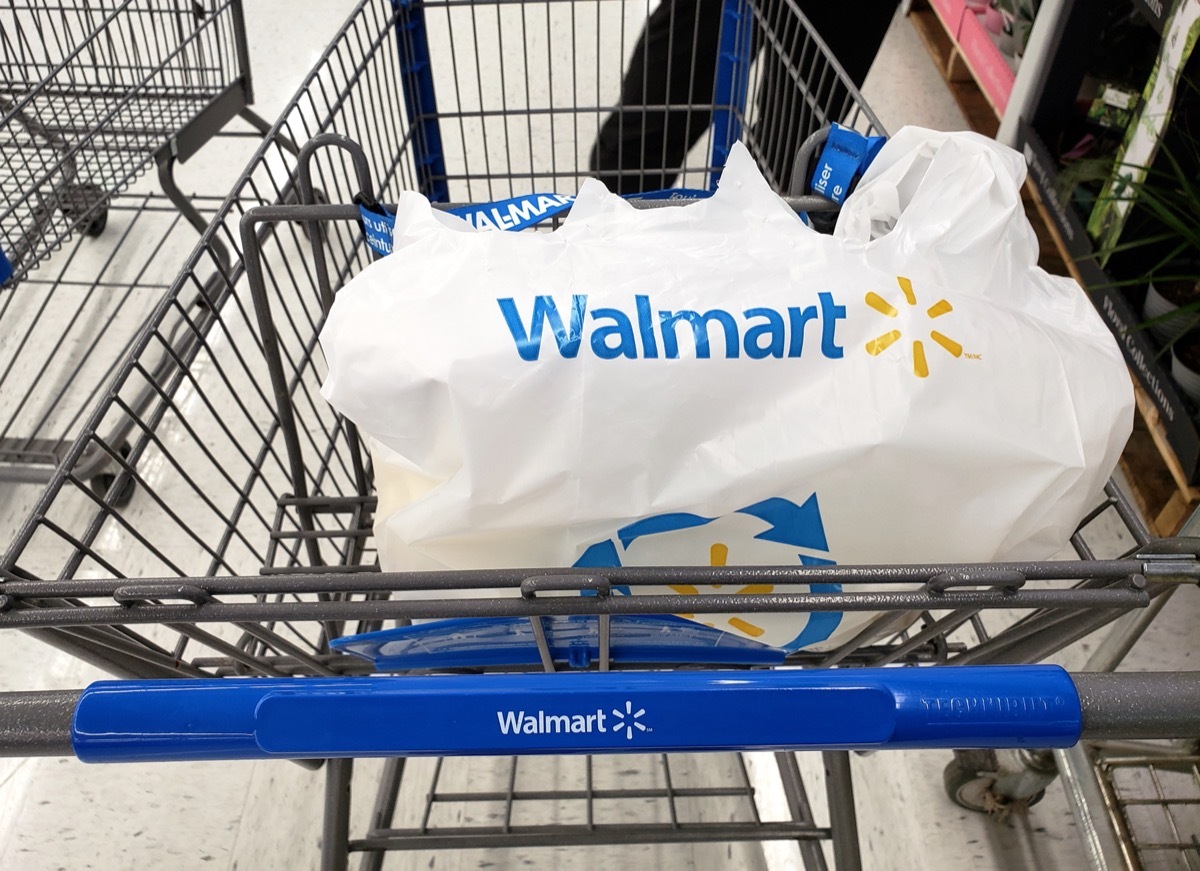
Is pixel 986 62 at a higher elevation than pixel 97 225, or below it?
higher

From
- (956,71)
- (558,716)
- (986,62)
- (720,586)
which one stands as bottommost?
(558,716)

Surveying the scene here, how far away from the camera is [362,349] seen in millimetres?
562

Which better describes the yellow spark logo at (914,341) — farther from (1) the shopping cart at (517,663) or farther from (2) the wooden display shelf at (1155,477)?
(2) the wooden display shelf at (1155,477)

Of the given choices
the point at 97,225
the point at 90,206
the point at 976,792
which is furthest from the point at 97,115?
the point at 976,792

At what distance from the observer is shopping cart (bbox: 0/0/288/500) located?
1.42 meters

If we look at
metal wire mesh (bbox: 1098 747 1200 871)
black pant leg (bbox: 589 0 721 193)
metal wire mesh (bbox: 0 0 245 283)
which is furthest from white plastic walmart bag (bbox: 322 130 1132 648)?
metal wire mesh (bbox: 0 0 245 283)

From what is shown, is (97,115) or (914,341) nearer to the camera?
(914,341)

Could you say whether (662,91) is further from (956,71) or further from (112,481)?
(956,71)

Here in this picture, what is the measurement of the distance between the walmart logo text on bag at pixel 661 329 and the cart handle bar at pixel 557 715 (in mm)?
194

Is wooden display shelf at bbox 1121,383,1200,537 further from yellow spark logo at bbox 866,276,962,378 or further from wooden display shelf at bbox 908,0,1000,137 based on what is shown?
wooden display shelf at bbox 908,0,1000,137

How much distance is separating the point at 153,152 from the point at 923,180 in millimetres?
1299

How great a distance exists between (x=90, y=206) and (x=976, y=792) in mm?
1548

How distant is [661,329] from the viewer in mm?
551

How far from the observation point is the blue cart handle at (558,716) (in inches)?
17.4
